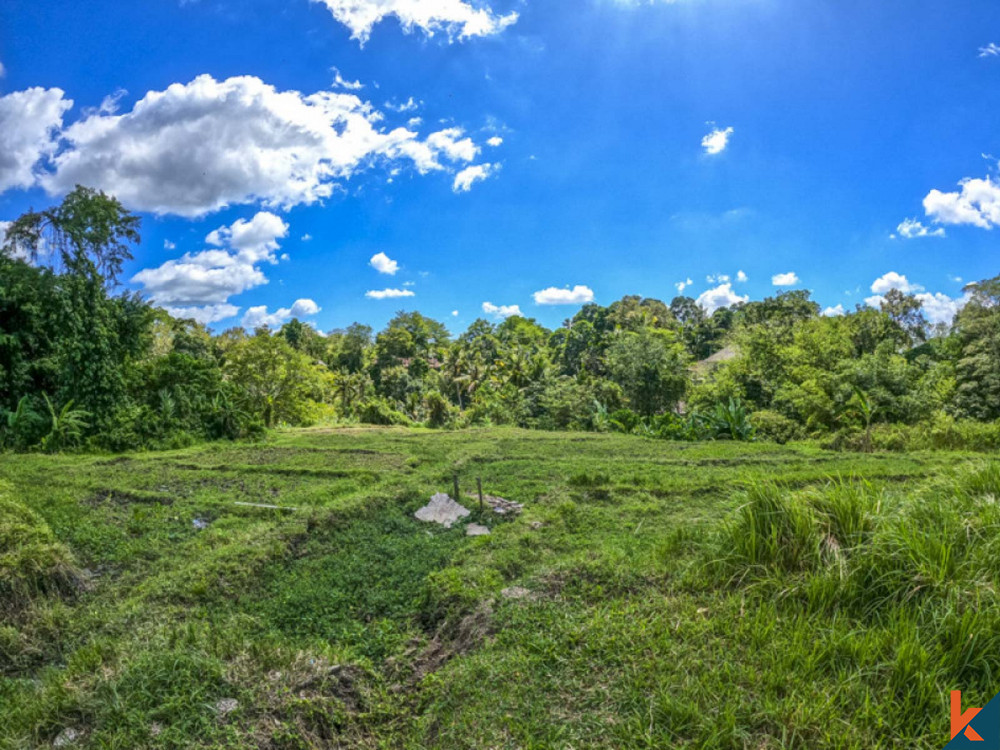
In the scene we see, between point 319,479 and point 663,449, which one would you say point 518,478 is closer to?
point 319,479

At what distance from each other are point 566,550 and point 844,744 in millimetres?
4308

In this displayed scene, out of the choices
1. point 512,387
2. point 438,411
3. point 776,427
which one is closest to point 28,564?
point 776,427

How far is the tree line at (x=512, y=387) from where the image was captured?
49.8 feet

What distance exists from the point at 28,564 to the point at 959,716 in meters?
7.96

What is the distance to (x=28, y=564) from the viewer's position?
18.1 ft

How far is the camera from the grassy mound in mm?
5285

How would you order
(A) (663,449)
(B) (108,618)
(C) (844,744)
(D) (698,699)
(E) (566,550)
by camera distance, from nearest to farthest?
(C) (844,744)
(D) (698,699)
(B) (108,618)
(E) (566,550)
(A) (663,449)

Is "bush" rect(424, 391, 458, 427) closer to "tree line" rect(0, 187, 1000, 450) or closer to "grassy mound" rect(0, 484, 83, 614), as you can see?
"tree line" rect(0, 187, 1000, 450)

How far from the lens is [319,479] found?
463 inches

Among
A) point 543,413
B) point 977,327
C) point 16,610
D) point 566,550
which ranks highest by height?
point 977,327

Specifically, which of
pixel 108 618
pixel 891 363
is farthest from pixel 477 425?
pixel 108 618

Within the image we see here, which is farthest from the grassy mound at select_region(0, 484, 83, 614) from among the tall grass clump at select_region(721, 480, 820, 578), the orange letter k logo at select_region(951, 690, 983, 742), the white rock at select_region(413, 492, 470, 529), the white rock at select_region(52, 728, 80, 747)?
the orange letter k logo at select_region(951, 690, 983, 742)

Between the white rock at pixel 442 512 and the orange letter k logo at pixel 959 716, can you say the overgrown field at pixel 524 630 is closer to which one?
the orange letter k logo at pixel 959 716

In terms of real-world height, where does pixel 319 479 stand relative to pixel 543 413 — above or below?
below
